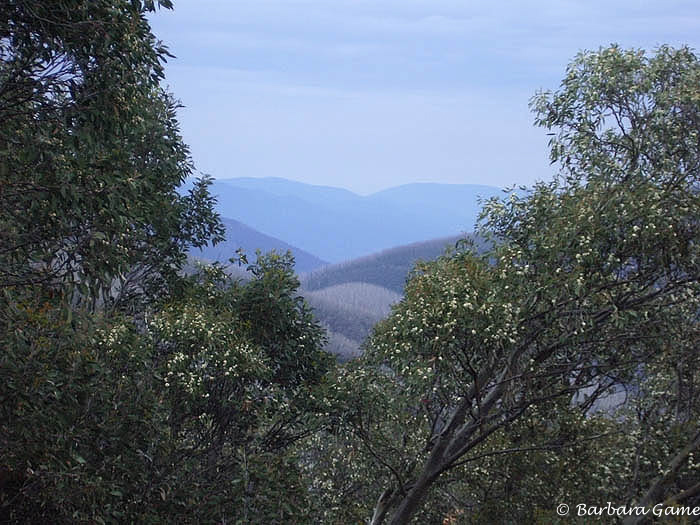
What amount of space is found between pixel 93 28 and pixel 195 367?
7222 millimetres

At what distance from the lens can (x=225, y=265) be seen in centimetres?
2020

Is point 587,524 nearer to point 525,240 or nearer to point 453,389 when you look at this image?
point 453,389

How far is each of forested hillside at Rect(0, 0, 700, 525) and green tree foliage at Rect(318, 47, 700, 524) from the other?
0.20 feet

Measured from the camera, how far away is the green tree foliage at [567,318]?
11430mm

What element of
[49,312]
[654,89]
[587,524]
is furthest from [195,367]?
[654,89]

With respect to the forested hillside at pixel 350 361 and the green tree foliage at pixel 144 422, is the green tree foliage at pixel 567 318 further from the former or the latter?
the green tree foliage at pixel 144 422

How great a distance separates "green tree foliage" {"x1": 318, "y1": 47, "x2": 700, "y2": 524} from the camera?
11.4m
